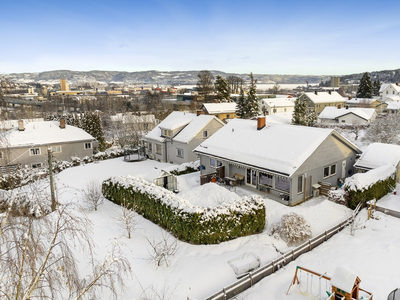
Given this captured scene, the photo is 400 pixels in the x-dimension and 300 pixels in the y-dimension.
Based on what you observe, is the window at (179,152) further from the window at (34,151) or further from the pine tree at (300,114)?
the pine tree at (300,114)

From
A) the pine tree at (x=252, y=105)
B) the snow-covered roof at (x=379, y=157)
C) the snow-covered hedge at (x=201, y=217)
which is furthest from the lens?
the pine tree at (x=252, y=105)

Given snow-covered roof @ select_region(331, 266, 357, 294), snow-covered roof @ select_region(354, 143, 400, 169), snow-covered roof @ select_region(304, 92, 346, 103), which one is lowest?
snow-covered roof @ select_region(331, 266, 357, 294)

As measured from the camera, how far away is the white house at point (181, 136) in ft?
114

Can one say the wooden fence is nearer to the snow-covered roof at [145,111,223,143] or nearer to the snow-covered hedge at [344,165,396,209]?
the snow-covered hedge at [344,165,396,209]

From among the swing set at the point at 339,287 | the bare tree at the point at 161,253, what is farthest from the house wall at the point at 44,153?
the swing set at the point at 339,287

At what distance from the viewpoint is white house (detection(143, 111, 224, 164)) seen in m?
34.8

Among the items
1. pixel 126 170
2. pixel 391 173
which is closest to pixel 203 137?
pixel 126 170

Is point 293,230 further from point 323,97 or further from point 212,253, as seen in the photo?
point 323,97

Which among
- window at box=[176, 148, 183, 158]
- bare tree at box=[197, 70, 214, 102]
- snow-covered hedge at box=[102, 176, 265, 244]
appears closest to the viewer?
snow-covered hedge at box=[102, 176, 265, 244]

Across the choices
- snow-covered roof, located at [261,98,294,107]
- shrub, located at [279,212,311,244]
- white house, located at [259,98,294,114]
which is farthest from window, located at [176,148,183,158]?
snow-covered roof, located at [261,98,294,107]

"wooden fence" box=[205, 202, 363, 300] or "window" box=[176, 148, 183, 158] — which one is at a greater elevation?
"window" box=[176, 148, 183, 158]

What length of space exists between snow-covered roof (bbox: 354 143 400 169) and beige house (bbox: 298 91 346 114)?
60313mm

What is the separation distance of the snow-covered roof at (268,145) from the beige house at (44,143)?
23.3 metres

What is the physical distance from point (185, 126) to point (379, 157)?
22.3m
